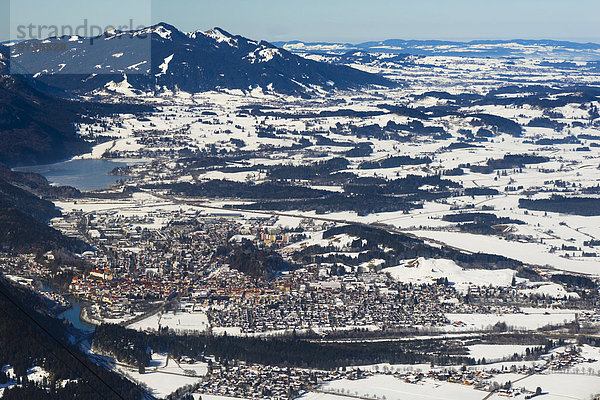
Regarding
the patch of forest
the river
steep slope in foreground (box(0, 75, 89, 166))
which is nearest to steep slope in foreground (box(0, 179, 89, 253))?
the patch of forest

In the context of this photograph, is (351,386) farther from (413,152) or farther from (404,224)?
(413,152)

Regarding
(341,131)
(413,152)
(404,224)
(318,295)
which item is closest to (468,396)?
(318,295)

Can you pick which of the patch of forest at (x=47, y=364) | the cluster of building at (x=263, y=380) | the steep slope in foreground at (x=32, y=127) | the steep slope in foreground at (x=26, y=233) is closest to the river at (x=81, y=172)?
the steep slope in foreground at (x=32, y=127)

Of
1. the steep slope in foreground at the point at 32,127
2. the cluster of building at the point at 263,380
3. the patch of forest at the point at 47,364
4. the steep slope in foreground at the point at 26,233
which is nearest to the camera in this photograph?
the patch of forest at the point at 47,364

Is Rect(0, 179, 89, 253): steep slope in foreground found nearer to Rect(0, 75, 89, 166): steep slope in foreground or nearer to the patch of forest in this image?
the patch of forest

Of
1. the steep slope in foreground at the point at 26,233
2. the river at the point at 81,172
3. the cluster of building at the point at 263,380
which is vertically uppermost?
the steep slope in foreground at the point at 26,233

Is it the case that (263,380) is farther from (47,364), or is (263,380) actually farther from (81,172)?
(81,172)

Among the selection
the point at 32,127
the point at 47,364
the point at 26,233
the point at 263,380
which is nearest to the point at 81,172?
the point at 32,127

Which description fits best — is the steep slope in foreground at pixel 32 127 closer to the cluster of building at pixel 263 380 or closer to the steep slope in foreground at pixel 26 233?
the steep slope in foreground at pixel 26 233
